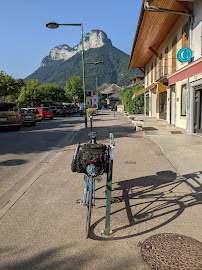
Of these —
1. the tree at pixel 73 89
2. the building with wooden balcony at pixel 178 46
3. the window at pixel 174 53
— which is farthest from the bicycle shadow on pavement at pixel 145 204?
the tree at pixel 73 89

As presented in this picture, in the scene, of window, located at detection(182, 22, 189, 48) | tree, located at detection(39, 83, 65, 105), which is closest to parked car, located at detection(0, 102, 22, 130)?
window, located at detection(182, 22, 189, 48)

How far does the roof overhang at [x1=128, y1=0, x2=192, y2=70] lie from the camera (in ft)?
36.3

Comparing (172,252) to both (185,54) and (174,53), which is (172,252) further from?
(174,53)

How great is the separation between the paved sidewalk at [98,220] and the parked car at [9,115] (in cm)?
1044

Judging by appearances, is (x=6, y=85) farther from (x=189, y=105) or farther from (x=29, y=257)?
(x=29, y=257)

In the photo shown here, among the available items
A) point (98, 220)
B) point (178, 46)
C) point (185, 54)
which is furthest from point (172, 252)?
point (178, 46)

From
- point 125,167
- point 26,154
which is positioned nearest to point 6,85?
point 26,154

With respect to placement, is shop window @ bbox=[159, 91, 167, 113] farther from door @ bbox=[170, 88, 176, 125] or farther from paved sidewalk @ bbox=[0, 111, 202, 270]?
paved sidewalk @ bbox=[0, 111, 202, 270]

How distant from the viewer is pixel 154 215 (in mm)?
3400

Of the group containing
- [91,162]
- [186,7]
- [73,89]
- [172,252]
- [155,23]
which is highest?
[73,89]

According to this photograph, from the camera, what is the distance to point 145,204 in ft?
12.4

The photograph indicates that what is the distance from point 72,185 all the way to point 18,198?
1.11m

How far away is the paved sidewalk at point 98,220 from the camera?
2473mm

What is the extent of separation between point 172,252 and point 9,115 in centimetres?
1442
